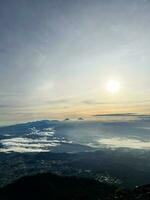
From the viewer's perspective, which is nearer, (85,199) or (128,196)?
(128,196)

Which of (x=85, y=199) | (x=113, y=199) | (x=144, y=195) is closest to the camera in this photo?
(x=144, y=195)

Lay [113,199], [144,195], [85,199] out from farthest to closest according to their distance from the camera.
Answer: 1. [85,199]
2. [113,199]
3. [144,195]

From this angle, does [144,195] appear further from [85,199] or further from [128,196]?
[85,199]

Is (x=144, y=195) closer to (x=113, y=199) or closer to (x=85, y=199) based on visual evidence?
(x=113, y=199)

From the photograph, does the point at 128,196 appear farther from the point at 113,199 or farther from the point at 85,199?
the point at 85,199

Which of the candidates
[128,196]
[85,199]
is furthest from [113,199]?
[85,199]


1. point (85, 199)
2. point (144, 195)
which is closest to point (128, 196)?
point (144, 195)

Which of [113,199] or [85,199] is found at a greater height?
[113,199]

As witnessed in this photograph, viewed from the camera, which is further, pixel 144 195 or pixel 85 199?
pixel 85 199
